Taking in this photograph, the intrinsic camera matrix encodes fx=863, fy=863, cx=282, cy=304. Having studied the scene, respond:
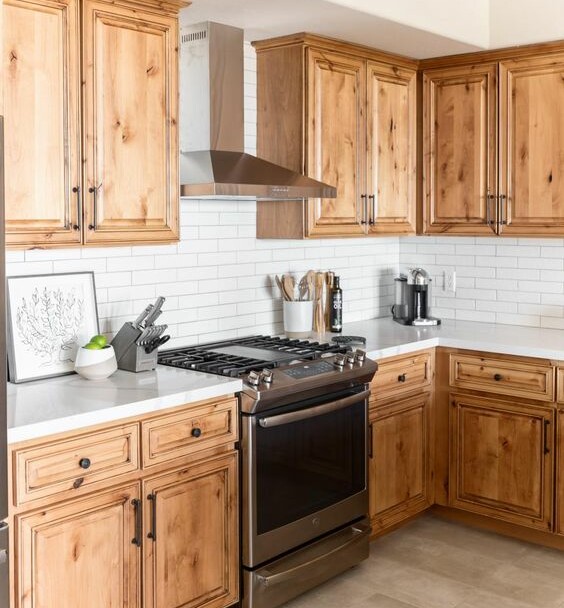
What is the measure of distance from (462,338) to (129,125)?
6.64 ft

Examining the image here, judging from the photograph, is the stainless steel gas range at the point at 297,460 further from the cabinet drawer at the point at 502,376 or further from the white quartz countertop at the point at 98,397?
the cabinet drawer at the point at 502,376

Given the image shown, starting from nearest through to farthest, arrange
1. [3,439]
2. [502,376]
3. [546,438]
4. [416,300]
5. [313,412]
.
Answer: [3,439]
[313,412]
[546,438]
[502,376]
[416,300]

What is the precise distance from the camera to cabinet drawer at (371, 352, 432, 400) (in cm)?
407

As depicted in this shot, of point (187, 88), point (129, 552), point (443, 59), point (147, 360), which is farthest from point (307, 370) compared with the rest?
point (443, 59)

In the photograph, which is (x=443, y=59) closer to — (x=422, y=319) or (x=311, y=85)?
(x=311, y=85)

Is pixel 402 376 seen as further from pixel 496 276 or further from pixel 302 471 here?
pixel 496 276

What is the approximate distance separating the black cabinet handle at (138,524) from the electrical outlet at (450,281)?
2.68 m

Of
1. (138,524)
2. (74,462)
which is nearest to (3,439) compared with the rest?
(74,462)

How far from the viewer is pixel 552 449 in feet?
13.3

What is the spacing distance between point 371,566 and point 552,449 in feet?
3.31

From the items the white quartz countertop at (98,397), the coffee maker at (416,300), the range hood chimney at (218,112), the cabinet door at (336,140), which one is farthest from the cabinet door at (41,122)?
the coffee maker at (416,300)

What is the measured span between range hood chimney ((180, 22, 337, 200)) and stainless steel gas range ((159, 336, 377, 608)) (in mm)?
729

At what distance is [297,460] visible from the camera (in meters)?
3.48

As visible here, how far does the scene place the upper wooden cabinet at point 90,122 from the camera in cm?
287
